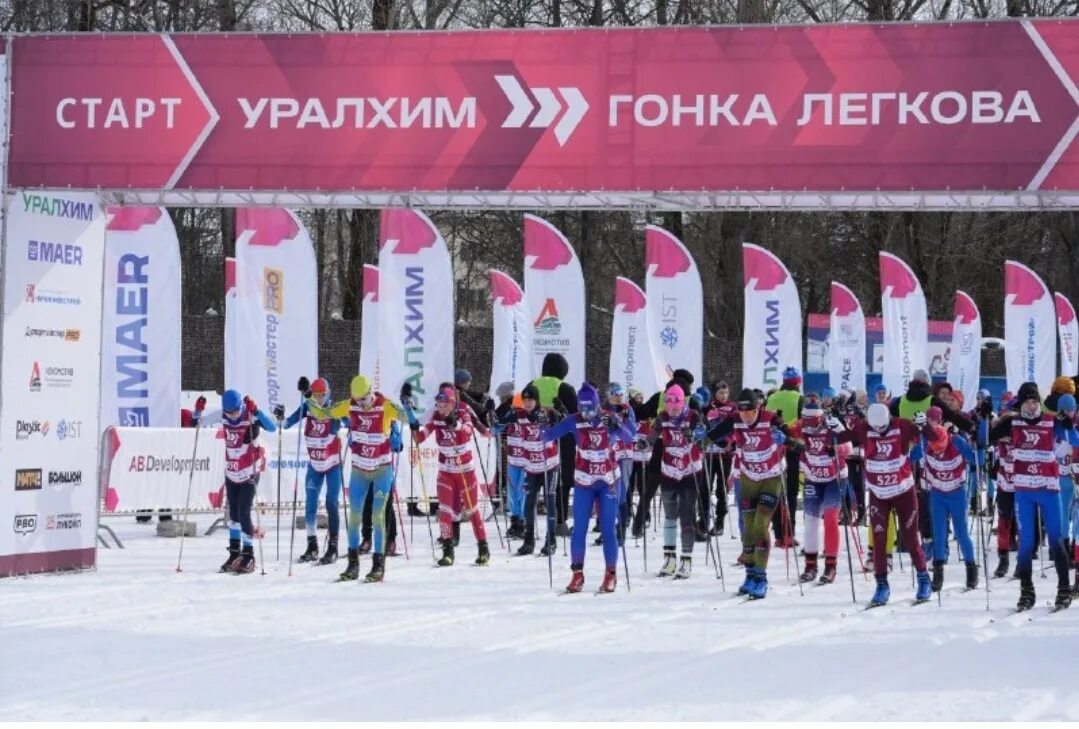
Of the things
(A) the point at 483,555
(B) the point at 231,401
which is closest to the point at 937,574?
(A) the point at 483,555

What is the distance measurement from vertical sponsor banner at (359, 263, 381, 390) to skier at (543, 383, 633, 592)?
8.60m

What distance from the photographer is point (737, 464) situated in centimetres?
1379

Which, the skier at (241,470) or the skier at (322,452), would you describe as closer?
the skier at (241,470)

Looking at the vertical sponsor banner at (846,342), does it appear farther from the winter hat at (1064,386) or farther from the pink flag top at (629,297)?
the winter hat at (1064,386)

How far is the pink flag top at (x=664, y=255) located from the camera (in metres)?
26.0

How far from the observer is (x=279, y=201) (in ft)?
47.3

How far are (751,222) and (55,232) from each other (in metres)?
28.1

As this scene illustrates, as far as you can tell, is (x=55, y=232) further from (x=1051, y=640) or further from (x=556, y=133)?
(x=1051, y=640)

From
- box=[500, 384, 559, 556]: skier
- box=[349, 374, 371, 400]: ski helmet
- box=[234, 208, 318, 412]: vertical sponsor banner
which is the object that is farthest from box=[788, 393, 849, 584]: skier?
box=[234, 208, 318, 412]: vertical sponsor banner

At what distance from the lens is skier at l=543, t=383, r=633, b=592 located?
43.0 feet

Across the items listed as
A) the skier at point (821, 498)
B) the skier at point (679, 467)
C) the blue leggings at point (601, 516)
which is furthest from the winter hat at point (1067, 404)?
the blue leggings at point (601, 516)

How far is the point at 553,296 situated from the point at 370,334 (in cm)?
300

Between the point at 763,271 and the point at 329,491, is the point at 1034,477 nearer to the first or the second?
the point at 329,491

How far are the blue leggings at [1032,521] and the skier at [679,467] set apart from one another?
9.73 feet
